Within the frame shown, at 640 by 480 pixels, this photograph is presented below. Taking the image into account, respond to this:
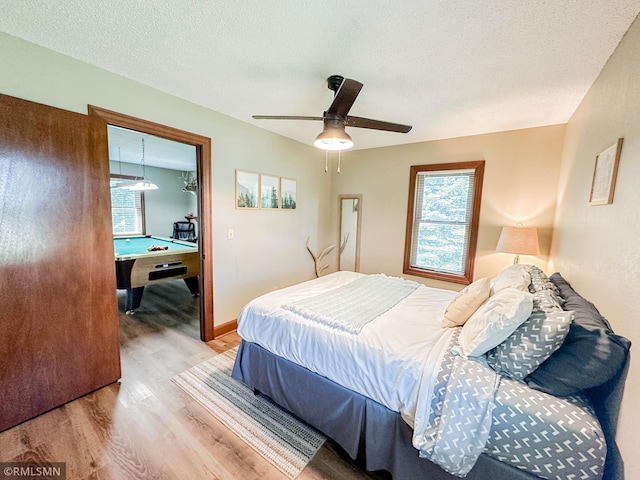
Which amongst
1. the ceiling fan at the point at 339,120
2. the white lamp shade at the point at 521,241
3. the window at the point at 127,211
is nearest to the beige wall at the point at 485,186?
the white lamp shade at the point at 521,241

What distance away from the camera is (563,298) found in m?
1.59

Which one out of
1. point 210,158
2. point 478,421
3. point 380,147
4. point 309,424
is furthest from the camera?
point 380,147

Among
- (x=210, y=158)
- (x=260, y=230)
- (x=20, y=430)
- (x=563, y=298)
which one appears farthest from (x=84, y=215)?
(x=563, y=298)

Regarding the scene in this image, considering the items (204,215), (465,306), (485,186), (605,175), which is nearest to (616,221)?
(605,175)

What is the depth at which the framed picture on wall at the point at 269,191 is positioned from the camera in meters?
3.20

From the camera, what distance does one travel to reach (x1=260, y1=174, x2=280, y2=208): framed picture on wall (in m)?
3.20

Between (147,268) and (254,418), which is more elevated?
(147,268)

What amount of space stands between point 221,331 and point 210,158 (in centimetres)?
192

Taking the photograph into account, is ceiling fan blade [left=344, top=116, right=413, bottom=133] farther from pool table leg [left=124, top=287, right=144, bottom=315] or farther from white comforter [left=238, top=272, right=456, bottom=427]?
pool table leg [left=124, top=287, right=144, bottom=315]

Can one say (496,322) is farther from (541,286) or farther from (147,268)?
(147,268)

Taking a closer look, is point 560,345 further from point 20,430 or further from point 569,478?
point 20,430

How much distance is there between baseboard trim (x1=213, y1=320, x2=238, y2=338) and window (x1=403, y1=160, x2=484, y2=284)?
7.84 ft

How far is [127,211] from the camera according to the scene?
5.61 metres

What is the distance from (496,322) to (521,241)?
1802 mm
